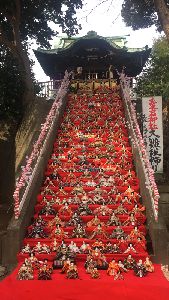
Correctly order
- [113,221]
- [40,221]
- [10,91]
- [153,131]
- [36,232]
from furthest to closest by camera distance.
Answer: [10,91] < [153,131] < [40,221] < [113,221] < [36,232]

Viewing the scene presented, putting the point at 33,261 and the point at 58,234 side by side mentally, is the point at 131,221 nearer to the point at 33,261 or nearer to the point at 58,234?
the point at 58,234

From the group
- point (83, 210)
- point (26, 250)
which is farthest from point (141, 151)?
point (26, 250)

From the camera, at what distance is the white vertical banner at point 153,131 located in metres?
14.1

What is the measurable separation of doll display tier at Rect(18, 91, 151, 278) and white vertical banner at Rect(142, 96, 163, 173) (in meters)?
0.94

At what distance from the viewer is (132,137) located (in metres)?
A: 15.3

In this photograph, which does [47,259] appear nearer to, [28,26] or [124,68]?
[28,26]

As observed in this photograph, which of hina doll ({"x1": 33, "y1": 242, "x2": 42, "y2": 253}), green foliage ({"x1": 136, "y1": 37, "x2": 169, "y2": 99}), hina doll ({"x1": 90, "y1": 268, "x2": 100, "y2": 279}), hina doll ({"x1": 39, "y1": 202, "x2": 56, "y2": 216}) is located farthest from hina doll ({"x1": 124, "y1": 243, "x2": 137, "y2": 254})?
green foliage ({"x1": 136, "y1": 37, "x2": 169, "y2": 99})

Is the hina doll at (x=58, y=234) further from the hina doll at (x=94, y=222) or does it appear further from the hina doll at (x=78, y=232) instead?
the hina doll at (x=94, y=222)

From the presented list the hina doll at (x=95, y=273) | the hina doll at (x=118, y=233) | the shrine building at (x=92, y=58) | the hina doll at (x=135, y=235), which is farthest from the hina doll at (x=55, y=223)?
the shrine building at (x=92, y=58)

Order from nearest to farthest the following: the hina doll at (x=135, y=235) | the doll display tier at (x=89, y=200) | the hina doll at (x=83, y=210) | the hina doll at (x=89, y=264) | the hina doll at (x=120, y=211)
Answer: the hina doll at (x=89, y=264) → the doll display tier at (x=89, y=200) → the hina doll at (x=135, y=235) → the hina doll at (x=120, y=211) → the hina doll at (x=83, y=210)

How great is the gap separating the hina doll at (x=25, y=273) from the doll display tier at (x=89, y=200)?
943 mm

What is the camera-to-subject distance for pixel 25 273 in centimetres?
856

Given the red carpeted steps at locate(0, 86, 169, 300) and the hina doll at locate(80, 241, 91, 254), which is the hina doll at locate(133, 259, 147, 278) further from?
the hina doll at locate(80, 241, 91, 254)

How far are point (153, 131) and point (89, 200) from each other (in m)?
4.40
